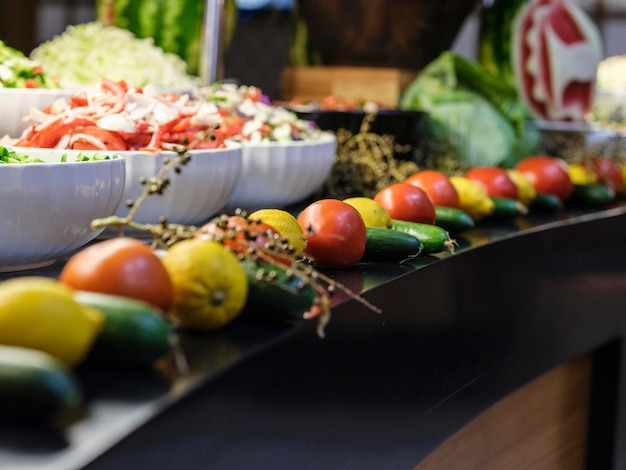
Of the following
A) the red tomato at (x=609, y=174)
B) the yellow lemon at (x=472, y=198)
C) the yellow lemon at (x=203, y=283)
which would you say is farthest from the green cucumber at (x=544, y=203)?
the yellow lemon at (x=203, y=283)

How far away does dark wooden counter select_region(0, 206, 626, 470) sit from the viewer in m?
0.93

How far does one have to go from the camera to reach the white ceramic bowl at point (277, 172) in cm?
208

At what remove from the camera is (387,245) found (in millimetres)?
1669

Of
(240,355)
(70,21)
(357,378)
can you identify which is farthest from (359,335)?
(70,21)

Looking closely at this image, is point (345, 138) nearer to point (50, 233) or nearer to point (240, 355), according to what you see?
point (50, 233)

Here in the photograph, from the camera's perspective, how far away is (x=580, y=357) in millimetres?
2875

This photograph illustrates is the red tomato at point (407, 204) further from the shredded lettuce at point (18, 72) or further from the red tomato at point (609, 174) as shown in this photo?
the red tomato at point (609, 174)

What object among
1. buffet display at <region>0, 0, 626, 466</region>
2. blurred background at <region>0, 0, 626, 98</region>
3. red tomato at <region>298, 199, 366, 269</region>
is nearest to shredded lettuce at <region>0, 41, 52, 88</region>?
buffet display at <region>0, 0, 626, 466</region>

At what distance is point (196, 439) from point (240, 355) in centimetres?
11

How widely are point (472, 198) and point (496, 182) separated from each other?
0.22 meters

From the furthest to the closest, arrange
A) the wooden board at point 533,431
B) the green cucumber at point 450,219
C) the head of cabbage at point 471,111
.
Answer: the head of cabbage at point 471,111 < the wooden board at point 533,431 < the green cucumber at point 450,219

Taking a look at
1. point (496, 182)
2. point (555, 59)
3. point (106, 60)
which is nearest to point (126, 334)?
point (496, 182)

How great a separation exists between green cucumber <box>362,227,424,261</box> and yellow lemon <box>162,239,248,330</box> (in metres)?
A: 0.56

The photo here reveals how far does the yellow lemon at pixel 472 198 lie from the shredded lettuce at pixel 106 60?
78 cm
